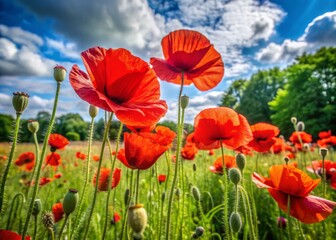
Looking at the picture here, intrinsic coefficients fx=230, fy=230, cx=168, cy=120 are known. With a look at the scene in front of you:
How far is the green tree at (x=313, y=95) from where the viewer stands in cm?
2366

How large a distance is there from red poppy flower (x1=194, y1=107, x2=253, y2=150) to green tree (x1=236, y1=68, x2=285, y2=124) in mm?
33691

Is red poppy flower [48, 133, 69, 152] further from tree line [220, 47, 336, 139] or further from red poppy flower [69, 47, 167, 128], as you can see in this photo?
tree line [220, 47, 336, 139]

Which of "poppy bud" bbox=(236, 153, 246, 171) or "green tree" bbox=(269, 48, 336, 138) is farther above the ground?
"green tree" bbox=(269, 48, 336, 138)

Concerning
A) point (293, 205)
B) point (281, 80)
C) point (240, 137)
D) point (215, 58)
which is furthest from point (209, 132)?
point (281, 80)

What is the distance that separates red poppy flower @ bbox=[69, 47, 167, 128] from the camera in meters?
0.72

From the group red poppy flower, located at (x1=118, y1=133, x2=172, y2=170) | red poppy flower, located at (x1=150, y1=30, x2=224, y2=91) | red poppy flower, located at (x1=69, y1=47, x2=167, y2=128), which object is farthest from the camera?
red poppy flower, located at (x1=150, y1=30, x2=224, y2=91)

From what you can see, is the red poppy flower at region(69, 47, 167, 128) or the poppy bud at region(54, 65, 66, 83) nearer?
the red poppy flower at region(69, 47, 167, 128)

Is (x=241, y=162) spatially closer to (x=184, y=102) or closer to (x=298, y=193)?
(x=298, y=193)

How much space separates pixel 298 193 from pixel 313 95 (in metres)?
28.5

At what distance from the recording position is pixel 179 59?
1153mm

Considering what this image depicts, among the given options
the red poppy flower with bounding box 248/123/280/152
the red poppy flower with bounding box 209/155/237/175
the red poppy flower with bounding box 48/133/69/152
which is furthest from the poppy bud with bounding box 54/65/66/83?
the red poppy flower with bounding box 209/155/237/175

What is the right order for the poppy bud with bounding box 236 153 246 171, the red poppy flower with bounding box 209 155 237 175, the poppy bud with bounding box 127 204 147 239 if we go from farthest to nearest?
the red poppy flower with bounding box 209 155 237 175, the poppy bud with bounding box 236 153 246 171, the poppy bud with bounding box 127 204 147 239

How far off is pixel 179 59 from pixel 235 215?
2.54 feet

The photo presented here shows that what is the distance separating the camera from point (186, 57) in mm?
1146
